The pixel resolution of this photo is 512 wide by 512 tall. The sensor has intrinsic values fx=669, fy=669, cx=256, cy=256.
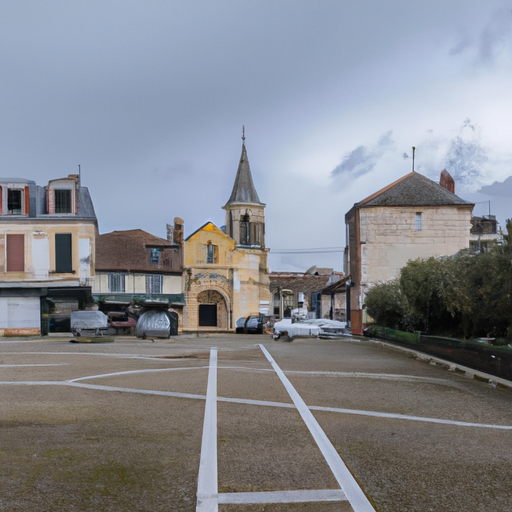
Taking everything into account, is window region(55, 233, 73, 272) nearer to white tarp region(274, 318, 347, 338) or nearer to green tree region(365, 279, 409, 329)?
white tarp region(274, 318, 347, 338)

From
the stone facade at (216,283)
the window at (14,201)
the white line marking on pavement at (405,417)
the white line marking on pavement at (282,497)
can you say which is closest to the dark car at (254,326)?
the stone facade at (216,283)

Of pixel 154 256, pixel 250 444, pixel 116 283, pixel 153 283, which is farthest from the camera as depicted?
pixel 154 256

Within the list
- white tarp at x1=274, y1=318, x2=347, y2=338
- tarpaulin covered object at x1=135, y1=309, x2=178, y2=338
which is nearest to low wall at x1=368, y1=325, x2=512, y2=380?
white tarp at x1=274, y1=318, x2=347, y2=338

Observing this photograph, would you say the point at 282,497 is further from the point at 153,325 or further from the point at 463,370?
the point at 153,325

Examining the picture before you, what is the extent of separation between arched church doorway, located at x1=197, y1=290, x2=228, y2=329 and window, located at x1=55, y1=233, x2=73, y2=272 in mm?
20286

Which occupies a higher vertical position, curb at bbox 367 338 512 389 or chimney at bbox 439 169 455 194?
chimney at bbox 439 169 455 194

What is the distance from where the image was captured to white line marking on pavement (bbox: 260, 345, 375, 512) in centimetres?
532

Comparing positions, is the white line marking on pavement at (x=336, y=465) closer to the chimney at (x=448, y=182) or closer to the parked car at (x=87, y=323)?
the parked car at (x=87, y=323)

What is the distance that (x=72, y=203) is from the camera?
4062 cm

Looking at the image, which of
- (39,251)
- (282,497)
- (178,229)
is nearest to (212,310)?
(178,229)

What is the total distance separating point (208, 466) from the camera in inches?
254

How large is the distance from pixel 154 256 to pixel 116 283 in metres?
4.84

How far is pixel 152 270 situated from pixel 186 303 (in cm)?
442

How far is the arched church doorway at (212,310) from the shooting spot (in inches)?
2331
